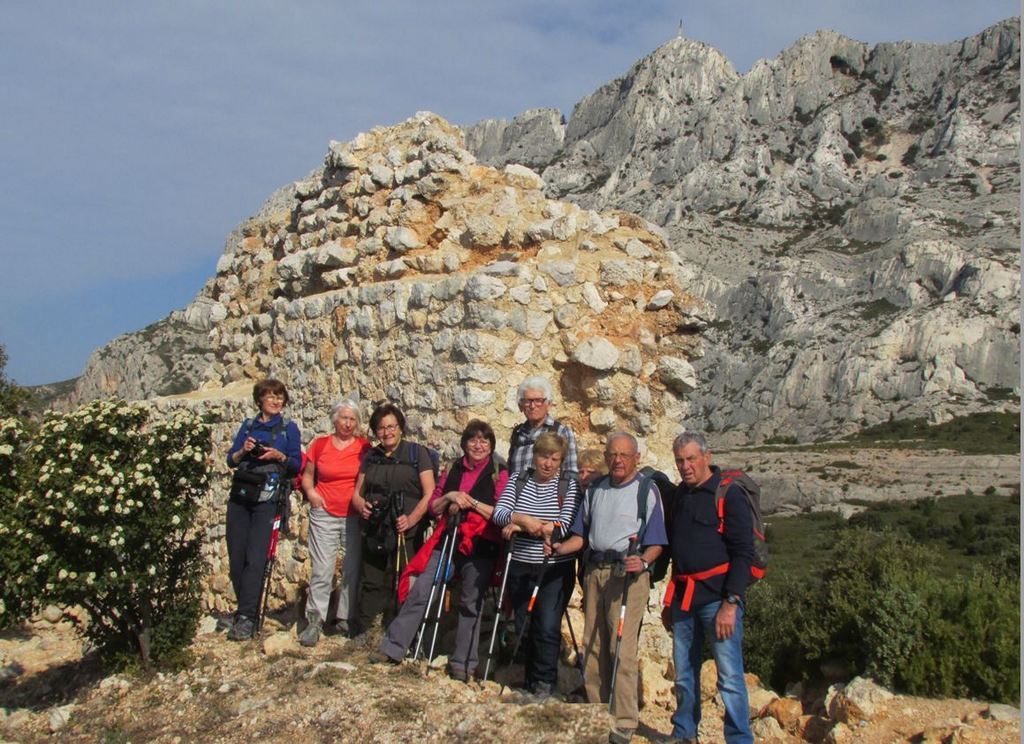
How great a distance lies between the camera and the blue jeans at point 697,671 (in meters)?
4.43

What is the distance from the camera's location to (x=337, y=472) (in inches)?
248

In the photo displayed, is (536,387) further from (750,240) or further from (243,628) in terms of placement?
(750,240)

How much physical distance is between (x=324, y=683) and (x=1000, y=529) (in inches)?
906

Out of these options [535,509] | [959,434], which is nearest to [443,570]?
[535,509]

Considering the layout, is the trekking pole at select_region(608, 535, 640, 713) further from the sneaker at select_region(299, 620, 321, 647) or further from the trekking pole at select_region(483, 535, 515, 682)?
the sneaker at select_region(299, 620, 321, 647)

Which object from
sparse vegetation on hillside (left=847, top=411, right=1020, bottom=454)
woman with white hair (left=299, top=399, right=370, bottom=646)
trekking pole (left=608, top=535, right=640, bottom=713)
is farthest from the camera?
sparse vegetation on hillside (left=847, top=411, right=1020, bottom=454)

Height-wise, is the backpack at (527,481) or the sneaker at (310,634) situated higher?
the backpack at (527,481)

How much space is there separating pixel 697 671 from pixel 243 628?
347 cm

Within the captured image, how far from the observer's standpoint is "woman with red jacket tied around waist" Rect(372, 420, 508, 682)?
5.59 meters

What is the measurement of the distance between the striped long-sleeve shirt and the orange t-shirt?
145 centimetres

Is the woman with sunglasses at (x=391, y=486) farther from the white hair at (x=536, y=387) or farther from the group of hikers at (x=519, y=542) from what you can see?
the white hair at (x=536, y=387)

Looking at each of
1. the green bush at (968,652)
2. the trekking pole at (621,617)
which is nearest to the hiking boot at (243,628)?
the trekking pole at (621,617)

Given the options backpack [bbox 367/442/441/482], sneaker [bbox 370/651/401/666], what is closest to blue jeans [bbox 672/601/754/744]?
sneaker [bbox 370/651/401/666]

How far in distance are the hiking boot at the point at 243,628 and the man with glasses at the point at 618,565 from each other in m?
2.75
